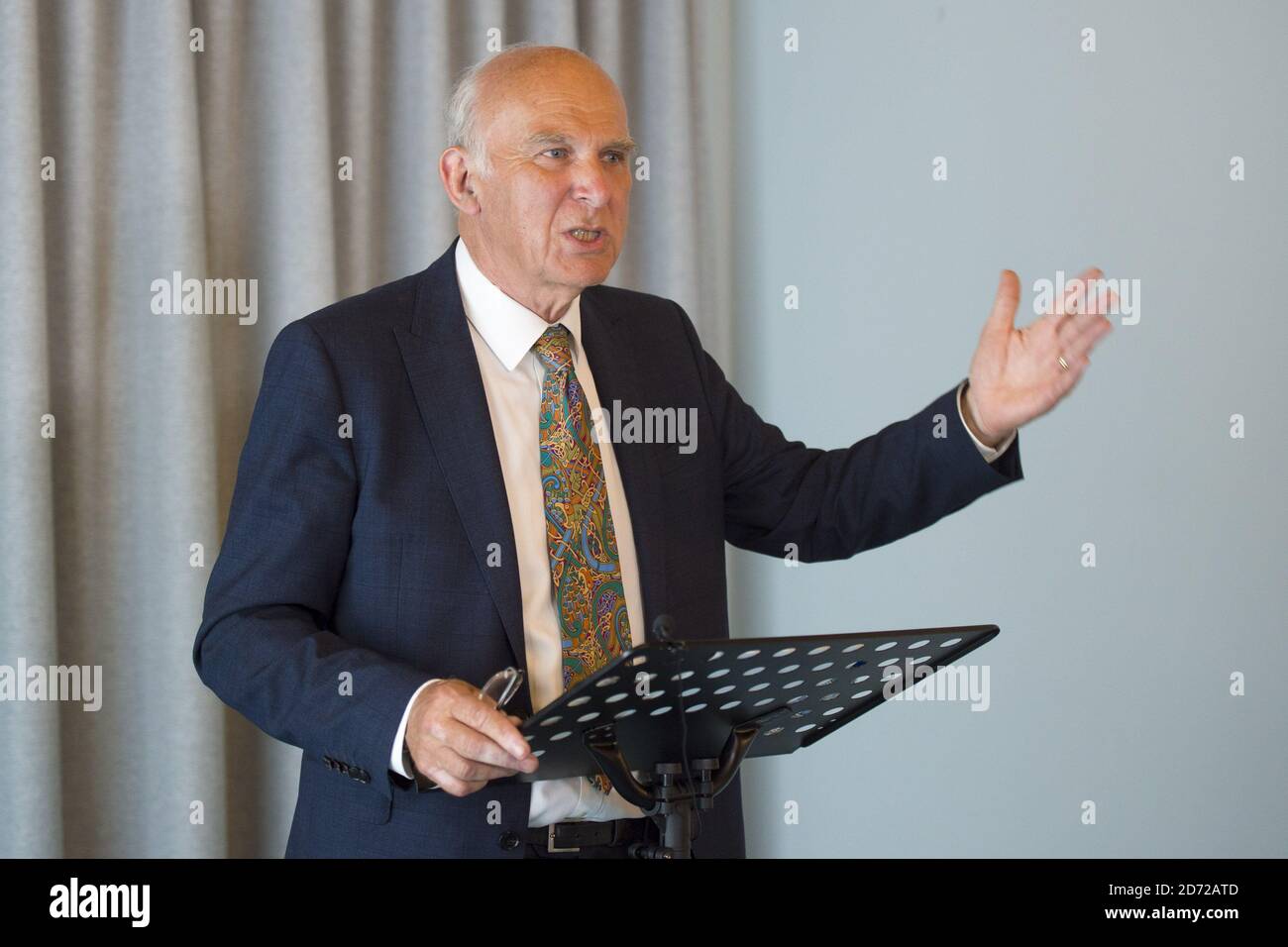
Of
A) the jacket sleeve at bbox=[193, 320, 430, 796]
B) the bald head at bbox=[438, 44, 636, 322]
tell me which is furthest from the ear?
the jacket sleeve at bbox=[193, 320, 430, 796]

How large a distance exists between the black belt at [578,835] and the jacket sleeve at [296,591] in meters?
0.26

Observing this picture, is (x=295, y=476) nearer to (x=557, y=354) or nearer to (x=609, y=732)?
(x=557, y=354)

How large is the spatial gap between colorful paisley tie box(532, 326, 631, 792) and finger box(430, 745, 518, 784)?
0.36 metres

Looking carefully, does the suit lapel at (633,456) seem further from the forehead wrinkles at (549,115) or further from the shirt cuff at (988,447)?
the shirt cuff at (988,447)

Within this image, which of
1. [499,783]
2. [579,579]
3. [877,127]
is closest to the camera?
[499,783]

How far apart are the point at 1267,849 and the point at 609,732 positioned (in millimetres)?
2102

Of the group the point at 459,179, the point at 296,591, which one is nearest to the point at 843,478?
the point at 459,179

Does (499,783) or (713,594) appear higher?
(713,594)

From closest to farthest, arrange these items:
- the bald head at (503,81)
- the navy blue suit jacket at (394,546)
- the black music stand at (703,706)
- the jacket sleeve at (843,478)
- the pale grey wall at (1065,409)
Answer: the black music stand at (703,706) → the navy blue suit jacket at (394,546) → the jacket sleeve at (843,478) → the bald head at (503,81) → the pale grey wall at (1065,409)

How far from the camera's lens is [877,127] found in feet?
11.1

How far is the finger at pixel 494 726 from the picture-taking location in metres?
1.42

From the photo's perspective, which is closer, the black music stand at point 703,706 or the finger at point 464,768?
the black music stand at point 703,706

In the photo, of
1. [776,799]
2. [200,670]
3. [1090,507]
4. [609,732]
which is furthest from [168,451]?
[1090,507]

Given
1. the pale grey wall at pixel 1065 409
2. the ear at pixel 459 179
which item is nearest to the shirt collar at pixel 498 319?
the ear at pixel 459 179
